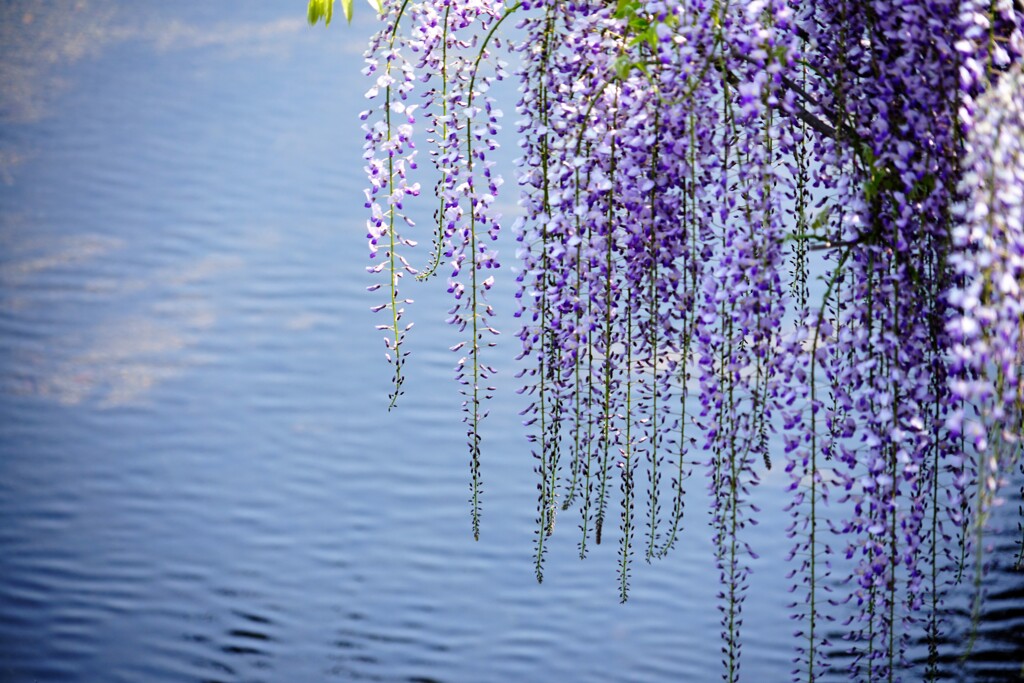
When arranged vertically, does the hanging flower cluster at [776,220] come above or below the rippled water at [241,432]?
above

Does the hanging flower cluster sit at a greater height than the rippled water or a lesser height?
greater

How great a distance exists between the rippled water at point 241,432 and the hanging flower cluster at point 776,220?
6.31 feet

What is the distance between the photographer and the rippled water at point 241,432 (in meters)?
3.54

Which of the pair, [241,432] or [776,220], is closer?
[776,220]

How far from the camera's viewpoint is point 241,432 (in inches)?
171

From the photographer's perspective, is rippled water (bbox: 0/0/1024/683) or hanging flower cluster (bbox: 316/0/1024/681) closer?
hanging flower cluster (bbox: 316/0/1024/681)

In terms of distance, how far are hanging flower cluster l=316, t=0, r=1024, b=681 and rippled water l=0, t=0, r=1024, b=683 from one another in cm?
192

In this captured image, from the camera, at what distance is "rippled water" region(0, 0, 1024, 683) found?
354 centimetres

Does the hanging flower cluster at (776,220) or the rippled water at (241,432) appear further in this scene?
the rippled water at (241,432)

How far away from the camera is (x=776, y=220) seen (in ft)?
4.77

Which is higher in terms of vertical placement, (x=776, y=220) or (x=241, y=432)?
(x=776, y=220)

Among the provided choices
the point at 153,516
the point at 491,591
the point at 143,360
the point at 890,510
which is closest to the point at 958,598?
the point at 491,591

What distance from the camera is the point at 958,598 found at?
3.34 meters

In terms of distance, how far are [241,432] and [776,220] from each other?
319cm
